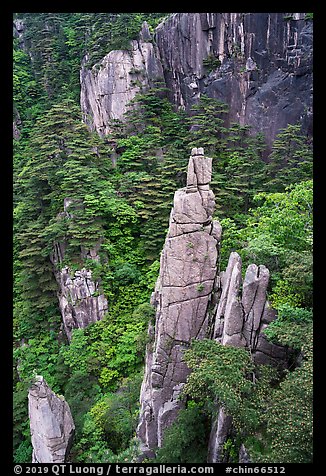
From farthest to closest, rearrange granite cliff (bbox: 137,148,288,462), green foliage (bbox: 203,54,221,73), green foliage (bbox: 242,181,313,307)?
green foliage (bbox: 203,54,221,73)
granite cliff (bbox: 137,148,288,462)
green foliage (bbox: 242,181,313,307)

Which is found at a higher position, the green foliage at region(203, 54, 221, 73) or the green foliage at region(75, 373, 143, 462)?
the green foliage at region(203, 54, 221, 73)

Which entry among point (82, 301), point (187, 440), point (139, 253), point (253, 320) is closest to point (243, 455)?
point (187, 440)

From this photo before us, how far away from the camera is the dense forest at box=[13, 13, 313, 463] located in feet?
26.6

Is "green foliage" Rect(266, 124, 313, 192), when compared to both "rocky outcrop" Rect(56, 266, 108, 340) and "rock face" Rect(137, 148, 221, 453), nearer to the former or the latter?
"rock face" Rect(137, 148, 221, 453)

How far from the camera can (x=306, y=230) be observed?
1098cm

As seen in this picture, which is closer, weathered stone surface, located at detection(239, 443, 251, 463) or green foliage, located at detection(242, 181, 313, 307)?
weathered stone surface, located at detection(239, 443, 251, 463)

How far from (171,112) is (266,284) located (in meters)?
20.7

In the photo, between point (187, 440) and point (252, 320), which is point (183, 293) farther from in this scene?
point (187, 440)

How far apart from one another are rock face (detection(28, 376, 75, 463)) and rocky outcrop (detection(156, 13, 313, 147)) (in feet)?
67.8

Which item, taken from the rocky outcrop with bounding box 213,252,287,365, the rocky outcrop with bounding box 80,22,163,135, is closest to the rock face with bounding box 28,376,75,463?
the rocky outcrop with bounding box 213,252,287,365

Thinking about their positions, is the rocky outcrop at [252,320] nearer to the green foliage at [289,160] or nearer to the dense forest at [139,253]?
the dense forest at [139,253]

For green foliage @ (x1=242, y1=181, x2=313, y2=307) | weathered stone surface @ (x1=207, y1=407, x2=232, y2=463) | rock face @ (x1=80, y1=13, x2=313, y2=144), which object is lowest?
weathered stone surface @ (x1=207, y1=407, x2=232, y2=463)
